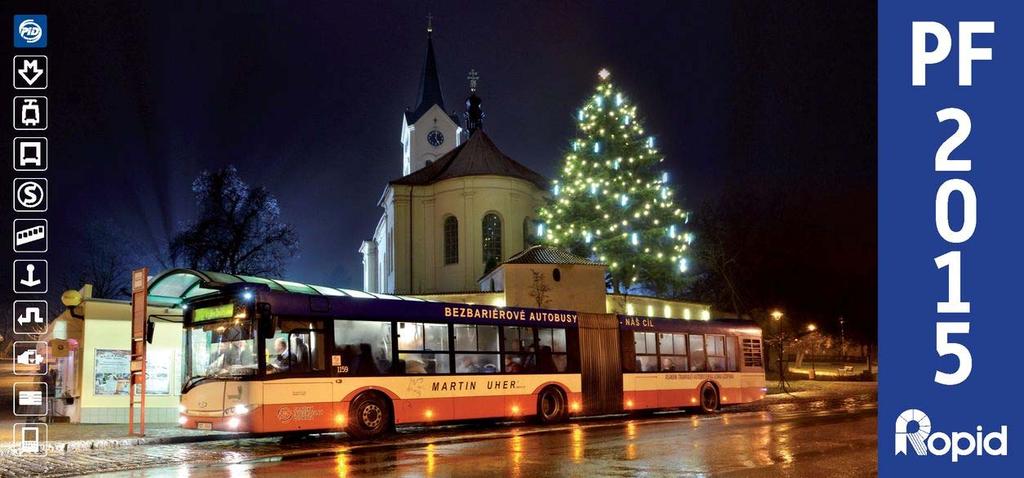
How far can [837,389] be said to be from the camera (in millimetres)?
41688

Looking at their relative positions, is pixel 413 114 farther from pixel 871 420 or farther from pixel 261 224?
pixel 871 420

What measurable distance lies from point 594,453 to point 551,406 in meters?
8.70

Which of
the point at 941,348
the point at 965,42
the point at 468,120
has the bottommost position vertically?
the point at 941,348

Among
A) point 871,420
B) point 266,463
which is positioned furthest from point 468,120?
point 266,463

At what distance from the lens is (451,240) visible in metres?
55.5

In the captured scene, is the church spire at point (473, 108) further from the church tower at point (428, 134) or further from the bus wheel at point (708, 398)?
the bus wheel at point (708, 398)

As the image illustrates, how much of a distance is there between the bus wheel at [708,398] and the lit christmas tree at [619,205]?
19545 mm

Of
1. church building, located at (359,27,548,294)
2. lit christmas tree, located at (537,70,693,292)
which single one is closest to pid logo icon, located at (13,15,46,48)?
lit christmas tree, located at (537,70,693,292)

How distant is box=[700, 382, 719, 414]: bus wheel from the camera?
26.2 m

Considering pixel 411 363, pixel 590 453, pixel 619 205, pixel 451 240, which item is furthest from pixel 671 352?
pixel 451 240

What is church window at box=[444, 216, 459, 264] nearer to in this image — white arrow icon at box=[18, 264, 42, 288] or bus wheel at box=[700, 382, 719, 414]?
bus wheel at box=[700, 382, 719, 414]

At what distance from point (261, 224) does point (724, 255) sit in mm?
28748

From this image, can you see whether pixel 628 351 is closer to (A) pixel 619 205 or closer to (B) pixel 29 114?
(B) pixel 29 114

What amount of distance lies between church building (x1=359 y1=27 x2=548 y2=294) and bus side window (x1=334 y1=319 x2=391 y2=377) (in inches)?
1255
